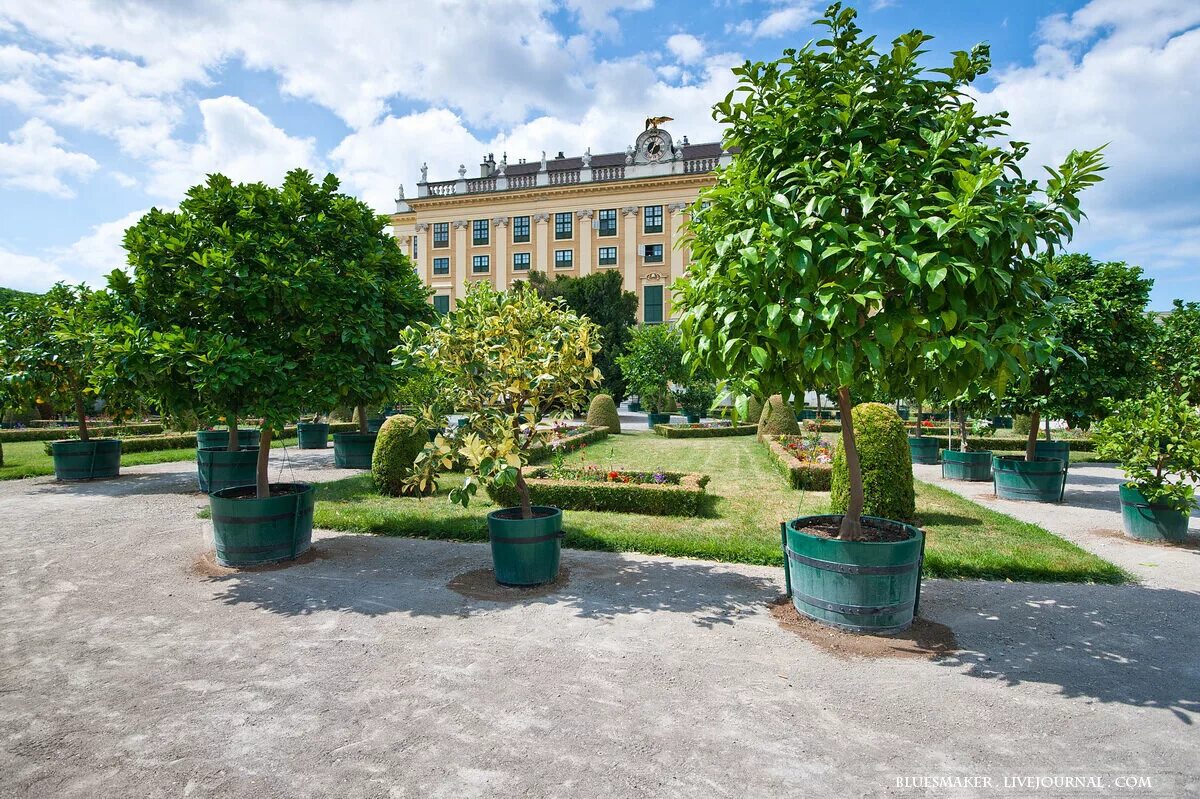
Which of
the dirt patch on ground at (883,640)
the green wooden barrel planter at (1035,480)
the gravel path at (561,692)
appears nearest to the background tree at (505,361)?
the gravel path at (561,692)

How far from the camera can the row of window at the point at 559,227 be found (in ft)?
169

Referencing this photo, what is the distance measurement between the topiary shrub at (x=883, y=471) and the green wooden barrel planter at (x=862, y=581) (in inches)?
144

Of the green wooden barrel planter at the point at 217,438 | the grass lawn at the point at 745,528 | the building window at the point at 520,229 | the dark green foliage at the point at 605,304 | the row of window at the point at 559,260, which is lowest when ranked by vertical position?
the grass lawn at the point at 745,528

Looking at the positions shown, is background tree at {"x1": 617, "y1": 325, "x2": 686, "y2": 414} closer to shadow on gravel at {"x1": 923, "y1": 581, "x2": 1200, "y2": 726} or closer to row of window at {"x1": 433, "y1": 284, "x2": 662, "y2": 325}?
row of window at {"x1": 433, "y1": 284, "x2": 662, "y2": 325}

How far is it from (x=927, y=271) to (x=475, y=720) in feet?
12.7

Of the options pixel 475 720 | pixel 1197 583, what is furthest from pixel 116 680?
pixel 1197 583

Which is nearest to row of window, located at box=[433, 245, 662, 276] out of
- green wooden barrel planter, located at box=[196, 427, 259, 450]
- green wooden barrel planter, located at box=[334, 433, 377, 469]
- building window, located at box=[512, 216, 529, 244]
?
building window, located at box=[512, 216, 529, 244]

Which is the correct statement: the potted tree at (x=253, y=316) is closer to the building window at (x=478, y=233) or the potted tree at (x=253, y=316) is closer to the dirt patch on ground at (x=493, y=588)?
the dirt patch on ground at (x=493, y=588)

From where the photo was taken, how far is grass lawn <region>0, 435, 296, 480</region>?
14.6 metres

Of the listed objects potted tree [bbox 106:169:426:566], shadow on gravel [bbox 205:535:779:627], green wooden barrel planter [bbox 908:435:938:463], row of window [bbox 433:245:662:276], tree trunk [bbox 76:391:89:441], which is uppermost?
row of window [bbox 433:245:662:276]

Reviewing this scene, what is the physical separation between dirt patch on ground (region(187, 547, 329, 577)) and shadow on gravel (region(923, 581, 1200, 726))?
6410 millimetres

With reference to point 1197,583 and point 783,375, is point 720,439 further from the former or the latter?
point 783,375

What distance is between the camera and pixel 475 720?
3.75 meters

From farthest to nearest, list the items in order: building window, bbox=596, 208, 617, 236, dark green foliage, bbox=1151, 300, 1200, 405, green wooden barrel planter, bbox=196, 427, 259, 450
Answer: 1. building window, bbox=596, 208, 617, 236
2. dark green foliage, bbox=1151, 300, 1200, 405
3. green wooden barrel planter, bbox=196, 427, 259, 450
